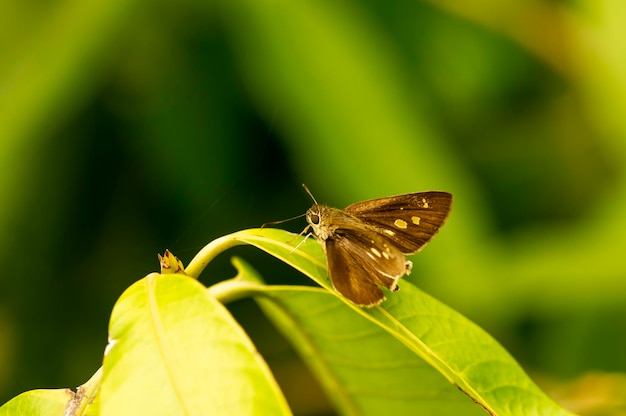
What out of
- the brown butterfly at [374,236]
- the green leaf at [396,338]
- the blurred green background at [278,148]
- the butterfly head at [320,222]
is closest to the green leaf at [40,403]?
the green leaf at [396,338]

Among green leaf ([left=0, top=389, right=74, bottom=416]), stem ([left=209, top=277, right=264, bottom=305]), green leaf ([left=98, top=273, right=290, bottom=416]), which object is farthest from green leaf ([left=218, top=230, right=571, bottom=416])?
green leaf ([left=0, top=389, right=74, bottom=416])

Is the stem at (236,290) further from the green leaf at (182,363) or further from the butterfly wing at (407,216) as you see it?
the butterfly wing at (407,216)

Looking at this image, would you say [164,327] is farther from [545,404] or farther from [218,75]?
[218,75]

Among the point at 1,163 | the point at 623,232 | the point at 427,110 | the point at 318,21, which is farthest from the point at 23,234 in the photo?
the point at 623,232

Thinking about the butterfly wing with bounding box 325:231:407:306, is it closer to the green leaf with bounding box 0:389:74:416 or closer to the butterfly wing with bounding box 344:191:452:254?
the butterfly wing with bounding box 344:191:452:254

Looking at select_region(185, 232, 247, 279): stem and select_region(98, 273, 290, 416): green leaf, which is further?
select_region(185, 232, 247, 279): stem

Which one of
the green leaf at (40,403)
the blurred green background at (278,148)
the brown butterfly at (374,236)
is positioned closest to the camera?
the green leaf at (40,403)
